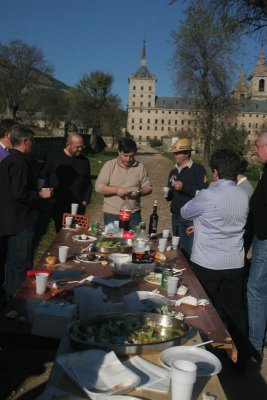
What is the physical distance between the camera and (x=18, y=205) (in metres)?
4.93

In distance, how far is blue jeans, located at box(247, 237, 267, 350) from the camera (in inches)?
174

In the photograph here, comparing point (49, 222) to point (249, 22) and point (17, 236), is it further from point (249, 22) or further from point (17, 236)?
point (249, 22)

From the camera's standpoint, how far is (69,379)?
6.77ft

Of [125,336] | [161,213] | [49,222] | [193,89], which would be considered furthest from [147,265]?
[193,89]

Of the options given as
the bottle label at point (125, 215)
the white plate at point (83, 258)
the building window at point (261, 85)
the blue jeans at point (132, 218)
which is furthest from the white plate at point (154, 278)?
the building window at point (261, 85)

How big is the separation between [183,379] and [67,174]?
5061mm

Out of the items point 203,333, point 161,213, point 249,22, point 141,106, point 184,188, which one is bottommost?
point 161,213

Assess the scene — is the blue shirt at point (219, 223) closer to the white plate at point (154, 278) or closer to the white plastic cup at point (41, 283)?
the white plate at point (154, 278)

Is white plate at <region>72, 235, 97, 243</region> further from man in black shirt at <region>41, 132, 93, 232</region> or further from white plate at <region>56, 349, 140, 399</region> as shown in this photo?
white plate at <region>56, 349, 140, 399</region>

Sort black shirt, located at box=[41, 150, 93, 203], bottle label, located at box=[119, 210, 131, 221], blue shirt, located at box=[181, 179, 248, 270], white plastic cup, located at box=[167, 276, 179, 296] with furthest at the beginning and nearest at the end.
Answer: black shirt, located at box=[41, 150, 93, 203] → bottle label, located at box=[119, 210, 131, 221] → blue shirt, located at box=[181, 179, 248, 270] → white plastic cup, located at box=[167, 276, 179, 296]

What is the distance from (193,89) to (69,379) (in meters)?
41.1

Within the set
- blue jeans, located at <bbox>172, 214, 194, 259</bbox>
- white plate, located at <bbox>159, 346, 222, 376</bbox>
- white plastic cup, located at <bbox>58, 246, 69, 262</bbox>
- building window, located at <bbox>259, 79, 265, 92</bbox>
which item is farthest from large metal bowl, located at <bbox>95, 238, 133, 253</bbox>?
building window, located at <bbox>259, 79, 265, 92</bbox>

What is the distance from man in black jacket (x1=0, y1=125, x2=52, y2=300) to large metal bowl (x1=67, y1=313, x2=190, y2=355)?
2517mm

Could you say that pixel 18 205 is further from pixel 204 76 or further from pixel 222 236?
pixel 204 76
